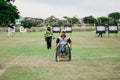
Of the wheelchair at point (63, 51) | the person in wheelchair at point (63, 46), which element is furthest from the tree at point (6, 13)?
the wheelchair at point (63, 51)

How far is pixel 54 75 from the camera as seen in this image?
16.2 metres

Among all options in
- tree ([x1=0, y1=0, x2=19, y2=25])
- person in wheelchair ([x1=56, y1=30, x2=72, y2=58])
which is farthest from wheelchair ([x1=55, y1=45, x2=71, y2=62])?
tree ([x1=0, y1=0, x2=19, y2=25])

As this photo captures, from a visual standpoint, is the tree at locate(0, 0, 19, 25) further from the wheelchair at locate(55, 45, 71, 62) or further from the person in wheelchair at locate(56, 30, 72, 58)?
the wheelchair at locate(55, 45, 71, 62)

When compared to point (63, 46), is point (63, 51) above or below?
below

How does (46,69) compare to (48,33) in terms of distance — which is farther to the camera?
(48,33)

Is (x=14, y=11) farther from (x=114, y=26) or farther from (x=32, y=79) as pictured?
(x=32, y=79)

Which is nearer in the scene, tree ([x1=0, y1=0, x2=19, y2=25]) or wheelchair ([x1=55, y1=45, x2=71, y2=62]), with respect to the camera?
wheelchair ([x1=55, y1=45, x2=71, y2=62])

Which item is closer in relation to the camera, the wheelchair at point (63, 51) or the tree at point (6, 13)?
the wheelchair at point (63, 51)

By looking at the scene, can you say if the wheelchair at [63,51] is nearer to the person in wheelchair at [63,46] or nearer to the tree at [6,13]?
the person in wheelchair at [63,46]

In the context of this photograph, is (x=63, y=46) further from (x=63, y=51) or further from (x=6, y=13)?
(x=6, y=13)

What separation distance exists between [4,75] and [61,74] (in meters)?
2.15

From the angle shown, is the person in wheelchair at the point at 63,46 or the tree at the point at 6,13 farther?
the tree at the point at 6,13

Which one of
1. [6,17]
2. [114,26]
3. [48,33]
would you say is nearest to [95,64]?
[48,33]

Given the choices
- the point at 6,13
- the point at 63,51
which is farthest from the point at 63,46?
the point at 6,13
